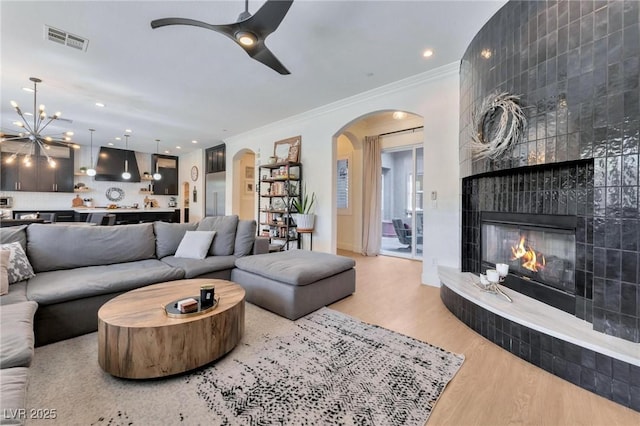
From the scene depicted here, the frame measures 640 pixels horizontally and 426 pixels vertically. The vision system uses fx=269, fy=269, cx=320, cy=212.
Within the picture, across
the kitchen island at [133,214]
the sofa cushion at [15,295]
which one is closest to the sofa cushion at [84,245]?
the sofa cushion at [15,295]

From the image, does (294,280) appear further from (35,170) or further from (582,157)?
(35,170)

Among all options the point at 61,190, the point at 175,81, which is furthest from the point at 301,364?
the point at 61,190

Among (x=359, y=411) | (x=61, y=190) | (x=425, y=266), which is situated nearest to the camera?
(x=359, y=411)

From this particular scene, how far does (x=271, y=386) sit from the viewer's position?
5.33 ft

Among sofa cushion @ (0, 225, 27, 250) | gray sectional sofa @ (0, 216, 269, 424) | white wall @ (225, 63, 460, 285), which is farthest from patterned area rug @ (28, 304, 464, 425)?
white wall @ (225, 63, 460, 285)

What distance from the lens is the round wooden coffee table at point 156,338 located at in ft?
5.23

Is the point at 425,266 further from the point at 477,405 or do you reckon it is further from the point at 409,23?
the point at 409,23

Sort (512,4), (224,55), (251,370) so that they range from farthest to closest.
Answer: (224,55)
(512,4)
(251,370)

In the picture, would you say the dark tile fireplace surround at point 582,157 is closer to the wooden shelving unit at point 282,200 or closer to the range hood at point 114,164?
the wooden shelving unit at point 282,200

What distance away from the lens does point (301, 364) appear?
1851 mm

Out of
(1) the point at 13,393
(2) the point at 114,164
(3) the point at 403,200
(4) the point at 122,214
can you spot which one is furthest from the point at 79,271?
(2) the point at 114,164

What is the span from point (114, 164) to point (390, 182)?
8718mm

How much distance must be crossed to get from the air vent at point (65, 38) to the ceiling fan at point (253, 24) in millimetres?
1675

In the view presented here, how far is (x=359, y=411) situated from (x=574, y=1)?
297 centimetres
